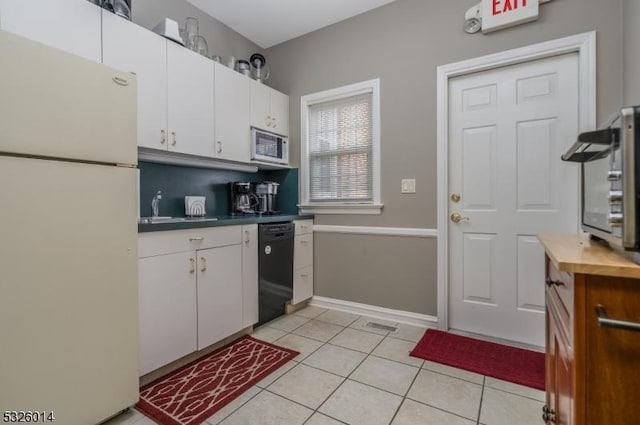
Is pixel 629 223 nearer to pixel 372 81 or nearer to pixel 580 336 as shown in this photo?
pixel 580 336

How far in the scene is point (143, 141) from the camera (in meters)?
1.96

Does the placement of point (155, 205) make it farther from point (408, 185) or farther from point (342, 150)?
point (408, 185)

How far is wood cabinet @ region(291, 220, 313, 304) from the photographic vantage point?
2867mm

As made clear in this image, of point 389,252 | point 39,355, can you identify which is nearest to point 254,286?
point 389,252

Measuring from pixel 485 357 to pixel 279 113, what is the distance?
2.71m

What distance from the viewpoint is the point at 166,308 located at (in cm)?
181

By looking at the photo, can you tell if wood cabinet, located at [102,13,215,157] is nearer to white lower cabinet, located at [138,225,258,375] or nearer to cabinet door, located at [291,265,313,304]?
white lower cabinet, located at [138,225,258,375]

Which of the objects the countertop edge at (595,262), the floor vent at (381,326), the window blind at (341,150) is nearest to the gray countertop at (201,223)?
the window blind at (341,150)

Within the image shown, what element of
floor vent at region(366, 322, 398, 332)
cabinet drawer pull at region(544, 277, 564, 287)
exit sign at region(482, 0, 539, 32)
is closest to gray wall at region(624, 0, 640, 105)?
exit sign at region(482, 0, 539, 32)

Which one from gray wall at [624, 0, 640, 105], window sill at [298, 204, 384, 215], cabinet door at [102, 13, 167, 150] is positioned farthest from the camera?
window sill at [298, 204, 384, 215]

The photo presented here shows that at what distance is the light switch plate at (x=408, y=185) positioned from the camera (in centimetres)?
256

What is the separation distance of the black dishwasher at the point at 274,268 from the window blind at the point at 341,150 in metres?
0.59

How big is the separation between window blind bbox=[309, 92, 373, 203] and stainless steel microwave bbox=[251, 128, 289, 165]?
279 millimetres

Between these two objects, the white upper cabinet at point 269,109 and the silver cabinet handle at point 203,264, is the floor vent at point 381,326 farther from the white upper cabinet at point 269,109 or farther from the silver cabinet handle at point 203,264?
the white upper cabinet at point 269,109
